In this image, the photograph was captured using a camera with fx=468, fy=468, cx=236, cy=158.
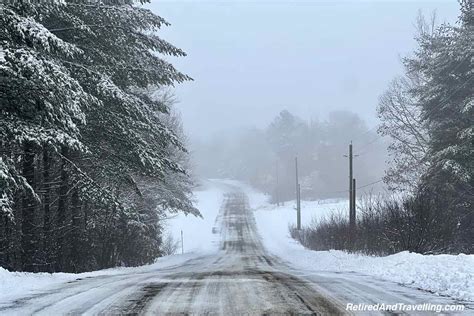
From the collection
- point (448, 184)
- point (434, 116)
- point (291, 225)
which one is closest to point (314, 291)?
point (448, 184)

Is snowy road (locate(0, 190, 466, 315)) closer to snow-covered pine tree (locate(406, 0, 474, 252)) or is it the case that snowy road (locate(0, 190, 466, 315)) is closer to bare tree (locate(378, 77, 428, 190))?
snow-covered pine tree (locate(406, 0, 474, 252))

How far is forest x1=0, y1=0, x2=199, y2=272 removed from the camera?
9.70 meters

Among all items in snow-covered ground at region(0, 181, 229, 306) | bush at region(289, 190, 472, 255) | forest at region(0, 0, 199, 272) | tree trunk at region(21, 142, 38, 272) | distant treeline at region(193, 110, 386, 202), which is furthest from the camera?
distant treeline at region(193, 110, 386, 202)

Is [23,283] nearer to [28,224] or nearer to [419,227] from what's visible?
[28,224]

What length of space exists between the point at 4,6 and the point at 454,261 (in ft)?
34.4

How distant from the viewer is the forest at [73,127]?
31.8ft

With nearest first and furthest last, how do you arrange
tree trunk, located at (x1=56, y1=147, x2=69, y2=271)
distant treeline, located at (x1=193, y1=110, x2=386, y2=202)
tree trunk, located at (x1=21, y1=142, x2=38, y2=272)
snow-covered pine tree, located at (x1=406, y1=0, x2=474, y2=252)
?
1. tree trunk, located at (x1=21, y1=142, x2=38, y2=272)
2. tree trunk, located at (x1=56, y1=147, x2=69, y2=271)
3. snow-covered pine tree, located at (x1=406, y1=0, x2=474, y2=252)
4. distant treeline, located at (x1=193, y1=110, x2=386, y2=202)

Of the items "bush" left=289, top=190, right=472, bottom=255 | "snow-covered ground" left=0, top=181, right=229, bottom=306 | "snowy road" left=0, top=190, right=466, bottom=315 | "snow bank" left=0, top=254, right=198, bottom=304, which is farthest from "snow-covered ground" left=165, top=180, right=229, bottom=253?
"snowy road" left=0, top=190, right=466, bottom=315

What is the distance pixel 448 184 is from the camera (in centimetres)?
2050

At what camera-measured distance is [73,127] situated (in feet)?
33.8

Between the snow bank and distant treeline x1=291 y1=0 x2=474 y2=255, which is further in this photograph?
distant treeline x1=291 y1=0 x2=474 y2=255

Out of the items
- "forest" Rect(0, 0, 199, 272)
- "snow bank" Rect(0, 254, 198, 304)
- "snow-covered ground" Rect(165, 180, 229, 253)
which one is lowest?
"snow-covered ground" Rect(165, 180, 229, 253)

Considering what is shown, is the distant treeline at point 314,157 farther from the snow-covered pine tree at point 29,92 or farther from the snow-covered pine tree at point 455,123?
the snow-covered pine tree at point 29,92

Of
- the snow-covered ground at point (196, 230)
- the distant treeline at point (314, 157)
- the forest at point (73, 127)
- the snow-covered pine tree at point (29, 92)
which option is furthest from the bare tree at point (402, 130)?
the distant treeline at point (314, 157)
